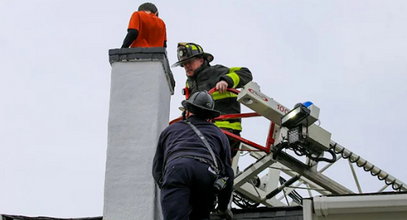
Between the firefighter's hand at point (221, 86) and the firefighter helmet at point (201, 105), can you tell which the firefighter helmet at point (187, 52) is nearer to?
the firefighter's hand at point (221, 86)

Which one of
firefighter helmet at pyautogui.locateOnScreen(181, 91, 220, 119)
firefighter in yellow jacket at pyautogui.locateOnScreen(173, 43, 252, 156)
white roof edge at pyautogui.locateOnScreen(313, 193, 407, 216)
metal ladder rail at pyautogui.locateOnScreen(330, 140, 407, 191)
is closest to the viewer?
white roof edge at pyautogui.locateOnScreen(313, 193, 407, 216)

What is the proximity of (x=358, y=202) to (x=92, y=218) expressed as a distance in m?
2.79

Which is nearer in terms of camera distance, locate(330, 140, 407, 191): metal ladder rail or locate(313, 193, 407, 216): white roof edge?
locate(313, 193, 407, 216): white roof edge

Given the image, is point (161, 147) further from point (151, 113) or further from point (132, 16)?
point (132, 16)

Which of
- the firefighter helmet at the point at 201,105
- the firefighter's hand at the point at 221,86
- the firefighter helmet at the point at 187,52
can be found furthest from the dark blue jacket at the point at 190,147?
the firefighter helmet at the point at 187,52

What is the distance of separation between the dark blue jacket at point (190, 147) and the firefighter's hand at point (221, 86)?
2263mm

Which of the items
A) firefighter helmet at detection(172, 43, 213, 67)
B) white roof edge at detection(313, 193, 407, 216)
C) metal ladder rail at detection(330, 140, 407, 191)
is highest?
firefighter helmet at detection(172, 43, 213, 67)

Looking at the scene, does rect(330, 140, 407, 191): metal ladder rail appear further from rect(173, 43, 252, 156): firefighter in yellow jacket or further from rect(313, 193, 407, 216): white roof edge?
rect(313, 193, 407, 216): white roof edge

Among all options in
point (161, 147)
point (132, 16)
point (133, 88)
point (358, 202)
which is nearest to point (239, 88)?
point (132, 16)

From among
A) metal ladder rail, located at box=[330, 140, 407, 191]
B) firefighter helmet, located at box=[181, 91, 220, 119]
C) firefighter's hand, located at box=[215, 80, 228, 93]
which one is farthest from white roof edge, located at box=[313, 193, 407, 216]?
metal ladder rail, located at box=[330, 140, 407, 191]

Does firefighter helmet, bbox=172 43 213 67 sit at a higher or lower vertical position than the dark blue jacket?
higher

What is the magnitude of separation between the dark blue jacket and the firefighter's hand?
7.42ft

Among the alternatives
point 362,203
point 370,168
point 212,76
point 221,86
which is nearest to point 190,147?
point 362,203

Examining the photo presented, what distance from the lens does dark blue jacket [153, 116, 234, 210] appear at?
28.9 feet
